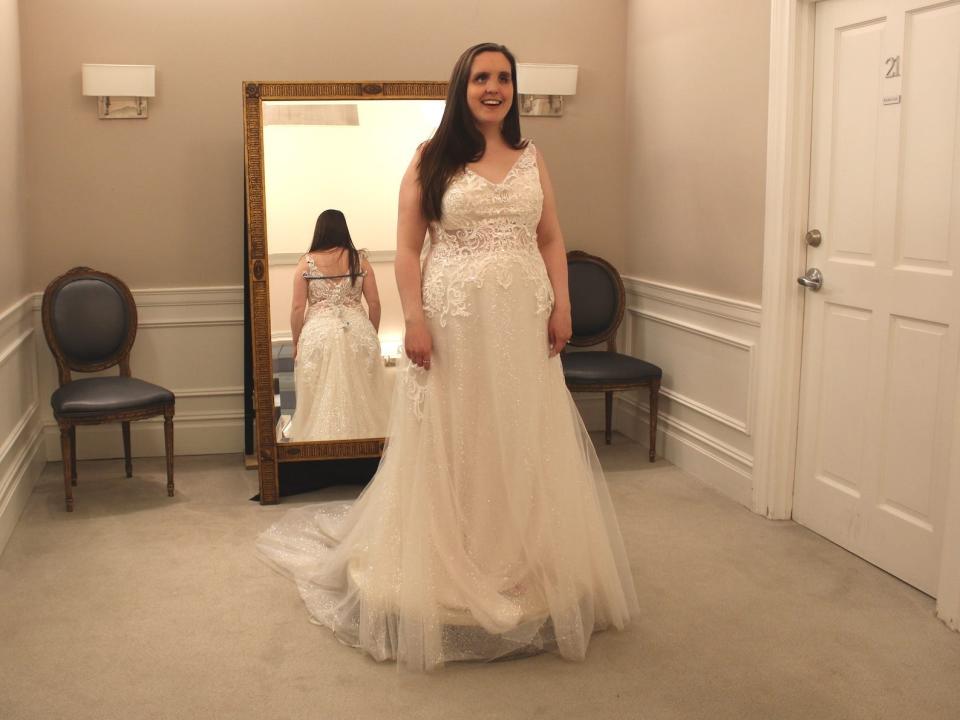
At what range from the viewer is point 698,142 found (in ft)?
16.4

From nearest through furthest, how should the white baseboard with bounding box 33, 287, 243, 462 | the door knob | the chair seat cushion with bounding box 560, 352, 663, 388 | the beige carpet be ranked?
the beige carpet → the door knob → the chair seat cushion with bounding box 560, 352, 663, 388 → the white baseboard with bounding box 33, 287, 243, 462

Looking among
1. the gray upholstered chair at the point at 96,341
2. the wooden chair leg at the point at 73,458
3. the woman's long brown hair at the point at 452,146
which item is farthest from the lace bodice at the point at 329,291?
the woman's long brown hair at the point at 452,146

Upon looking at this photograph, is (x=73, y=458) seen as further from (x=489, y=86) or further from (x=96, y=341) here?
(x=489, y=86)

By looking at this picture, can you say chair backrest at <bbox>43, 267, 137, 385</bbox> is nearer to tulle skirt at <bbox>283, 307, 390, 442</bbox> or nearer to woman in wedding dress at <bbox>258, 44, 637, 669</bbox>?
tulle skirt at <bbox>283, 307, 390, 442</bbox>

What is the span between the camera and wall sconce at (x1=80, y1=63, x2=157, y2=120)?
5102 millimetres

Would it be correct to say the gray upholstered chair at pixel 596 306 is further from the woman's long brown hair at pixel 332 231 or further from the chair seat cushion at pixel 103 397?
the chair seat cushion at pixel 103 397

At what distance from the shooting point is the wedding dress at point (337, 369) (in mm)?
4684

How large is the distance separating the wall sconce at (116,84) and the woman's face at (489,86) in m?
2.59

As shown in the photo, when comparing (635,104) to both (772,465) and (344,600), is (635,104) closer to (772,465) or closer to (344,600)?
(772,465)

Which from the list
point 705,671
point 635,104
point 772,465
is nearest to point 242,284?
point 635,104

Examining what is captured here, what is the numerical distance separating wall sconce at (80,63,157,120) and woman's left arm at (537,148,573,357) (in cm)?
263

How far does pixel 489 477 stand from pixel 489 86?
1.18 m

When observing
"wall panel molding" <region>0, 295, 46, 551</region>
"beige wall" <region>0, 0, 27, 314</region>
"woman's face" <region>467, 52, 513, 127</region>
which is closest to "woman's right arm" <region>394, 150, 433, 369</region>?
"woman's face" <region>467, 52, 513, 127</region>

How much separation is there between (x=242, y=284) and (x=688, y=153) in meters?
2.36
